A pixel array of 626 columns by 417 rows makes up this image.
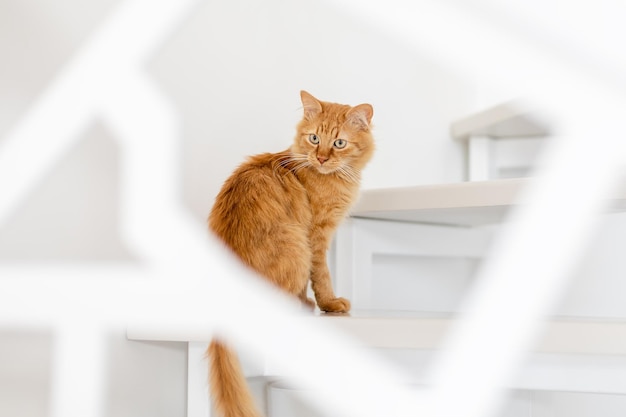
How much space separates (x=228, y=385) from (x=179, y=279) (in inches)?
11.0

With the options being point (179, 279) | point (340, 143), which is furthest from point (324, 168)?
point (179, 279)

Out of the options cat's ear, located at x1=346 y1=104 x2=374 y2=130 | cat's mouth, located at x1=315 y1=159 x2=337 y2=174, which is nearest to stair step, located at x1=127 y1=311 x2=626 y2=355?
cat's mouth, located at x1=315 y1=159 x2=337 y2=174

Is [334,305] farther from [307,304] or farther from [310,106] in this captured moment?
[310,106]

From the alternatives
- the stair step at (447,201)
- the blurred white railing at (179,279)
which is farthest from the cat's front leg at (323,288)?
the stair step at (447,201)

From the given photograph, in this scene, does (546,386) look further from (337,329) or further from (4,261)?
(4,261)

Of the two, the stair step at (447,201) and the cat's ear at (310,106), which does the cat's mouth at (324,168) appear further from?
the stair step at (447,201)

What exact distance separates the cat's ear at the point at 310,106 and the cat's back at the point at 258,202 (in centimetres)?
10

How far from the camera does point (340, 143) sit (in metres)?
1.29

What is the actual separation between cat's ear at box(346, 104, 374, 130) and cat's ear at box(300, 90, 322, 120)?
0.06 m

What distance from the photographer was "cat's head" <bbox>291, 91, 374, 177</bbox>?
1.28m

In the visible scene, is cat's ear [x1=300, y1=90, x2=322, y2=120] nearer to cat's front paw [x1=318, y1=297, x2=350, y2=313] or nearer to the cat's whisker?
the cat's whisker

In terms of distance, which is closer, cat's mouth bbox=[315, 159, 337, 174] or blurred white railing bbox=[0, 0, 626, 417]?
blurred white railing bbox=[0, 0, 626, 417]

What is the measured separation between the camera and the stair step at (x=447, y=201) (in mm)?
1400

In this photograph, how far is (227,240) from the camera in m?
1.19
